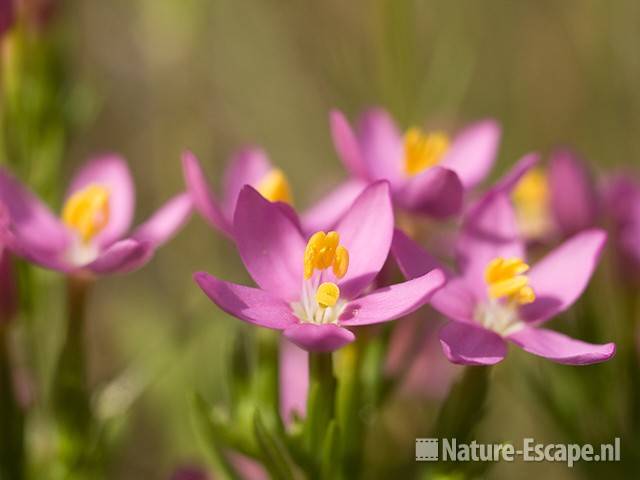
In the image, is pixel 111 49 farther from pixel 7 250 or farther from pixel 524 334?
pixel 524 334

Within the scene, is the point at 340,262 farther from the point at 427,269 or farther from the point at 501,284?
the point at 501,284

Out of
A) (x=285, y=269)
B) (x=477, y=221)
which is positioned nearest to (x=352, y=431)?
(x=285, y=269)

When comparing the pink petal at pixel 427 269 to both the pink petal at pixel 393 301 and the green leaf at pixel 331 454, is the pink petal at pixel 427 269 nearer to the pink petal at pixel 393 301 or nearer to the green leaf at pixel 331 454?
the pink petal at pixel 393 301

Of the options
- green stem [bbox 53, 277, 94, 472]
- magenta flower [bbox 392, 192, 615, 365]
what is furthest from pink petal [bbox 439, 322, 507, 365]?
green stem [bbox 53, 277, 94, 472]

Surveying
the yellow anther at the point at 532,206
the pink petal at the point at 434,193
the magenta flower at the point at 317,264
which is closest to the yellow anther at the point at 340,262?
the magenta flower at the point at 317,264

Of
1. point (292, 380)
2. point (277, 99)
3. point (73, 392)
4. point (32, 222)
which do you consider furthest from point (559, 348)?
point (277, 99)
